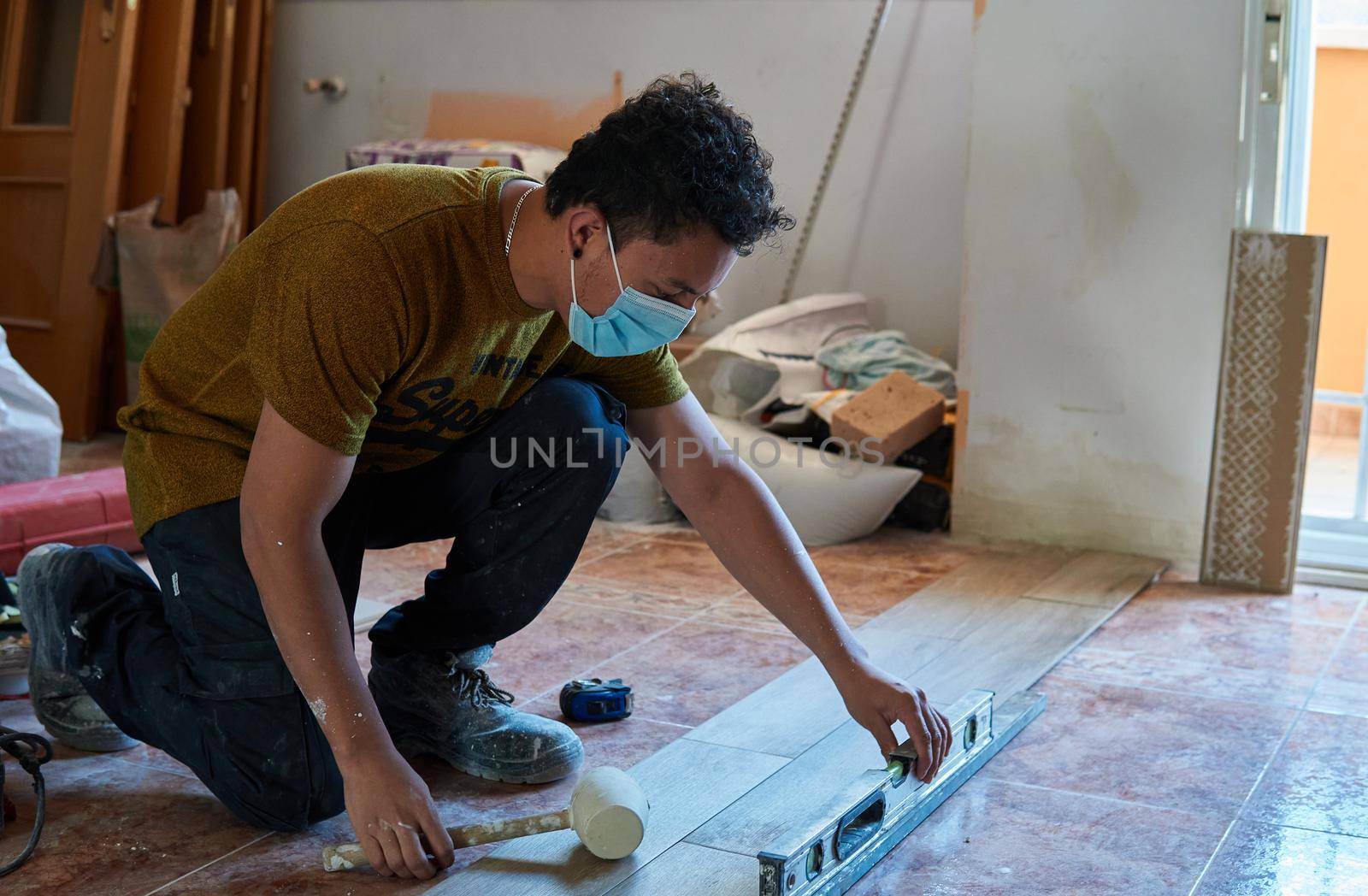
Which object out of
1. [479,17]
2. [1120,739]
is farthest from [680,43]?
[1120,739]

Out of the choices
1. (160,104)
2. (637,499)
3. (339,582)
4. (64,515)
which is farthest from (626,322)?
(160,104)

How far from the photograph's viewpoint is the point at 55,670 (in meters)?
1.95

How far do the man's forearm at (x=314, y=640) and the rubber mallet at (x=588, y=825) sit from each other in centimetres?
17

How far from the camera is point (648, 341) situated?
1.62 meters

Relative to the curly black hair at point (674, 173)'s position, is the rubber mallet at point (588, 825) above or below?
below

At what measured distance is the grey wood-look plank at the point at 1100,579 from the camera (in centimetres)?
297

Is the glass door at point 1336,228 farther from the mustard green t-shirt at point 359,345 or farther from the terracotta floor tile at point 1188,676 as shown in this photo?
the mustard green t-shirt at point 359,345

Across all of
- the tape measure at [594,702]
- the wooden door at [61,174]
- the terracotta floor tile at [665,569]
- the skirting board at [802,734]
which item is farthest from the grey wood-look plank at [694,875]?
the wooden door at [61,174]

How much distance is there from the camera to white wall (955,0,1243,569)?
3.14 metres

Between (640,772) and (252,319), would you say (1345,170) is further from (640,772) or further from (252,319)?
(252,319)

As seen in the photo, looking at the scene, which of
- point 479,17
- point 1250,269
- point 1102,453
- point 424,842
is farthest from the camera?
point 479,17

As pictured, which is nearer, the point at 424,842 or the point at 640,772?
the point at 424,842

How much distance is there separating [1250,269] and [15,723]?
2.65 m

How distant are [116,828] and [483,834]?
0.54 metres
